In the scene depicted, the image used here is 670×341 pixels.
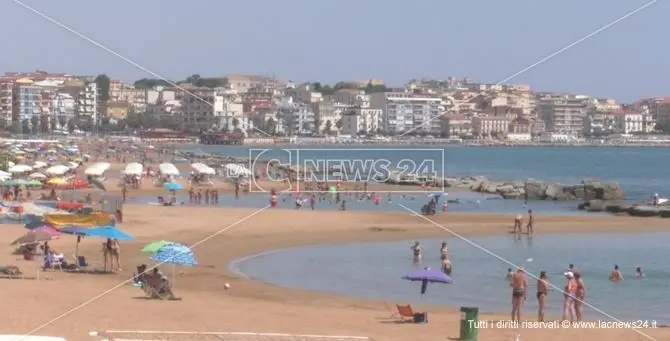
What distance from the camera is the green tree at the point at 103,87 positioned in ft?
511

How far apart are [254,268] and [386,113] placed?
76324 millimetres

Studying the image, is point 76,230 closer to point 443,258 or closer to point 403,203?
point 443,258

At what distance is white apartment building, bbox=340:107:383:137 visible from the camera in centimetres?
11051

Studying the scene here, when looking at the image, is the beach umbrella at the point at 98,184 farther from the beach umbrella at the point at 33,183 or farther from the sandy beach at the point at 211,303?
the sandy beach at the point at 211,303

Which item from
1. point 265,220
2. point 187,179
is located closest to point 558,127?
point 187,179

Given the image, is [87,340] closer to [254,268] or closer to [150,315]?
[150,315]

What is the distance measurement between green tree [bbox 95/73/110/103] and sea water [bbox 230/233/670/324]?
134173mm

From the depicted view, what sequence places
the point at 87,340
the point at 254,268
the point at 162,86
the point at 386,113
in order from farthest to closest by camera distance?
the point at 162,86 → the point at 386,113 → the point at 254,268 → the point at 87,340

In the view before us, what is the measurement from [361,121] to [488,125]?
60.4ft

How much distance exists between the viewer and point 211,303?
50.5 ft

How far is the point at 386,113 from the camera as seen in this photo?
9694 centimetres

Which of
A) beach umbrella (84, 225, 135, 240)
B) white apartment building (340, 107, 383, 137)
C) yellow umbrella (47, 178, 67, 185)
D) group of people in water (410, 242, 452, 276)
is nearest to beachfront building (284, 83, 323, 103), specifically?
white apartment building (340, 107, 383, 137)

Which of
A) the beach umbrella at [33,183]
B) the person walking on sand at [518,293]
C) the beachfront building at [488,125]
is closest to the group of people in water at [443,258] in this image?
the person walking on sand at [518,293]

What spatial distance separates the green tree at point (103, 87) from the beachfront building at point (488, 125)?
2244 inches
